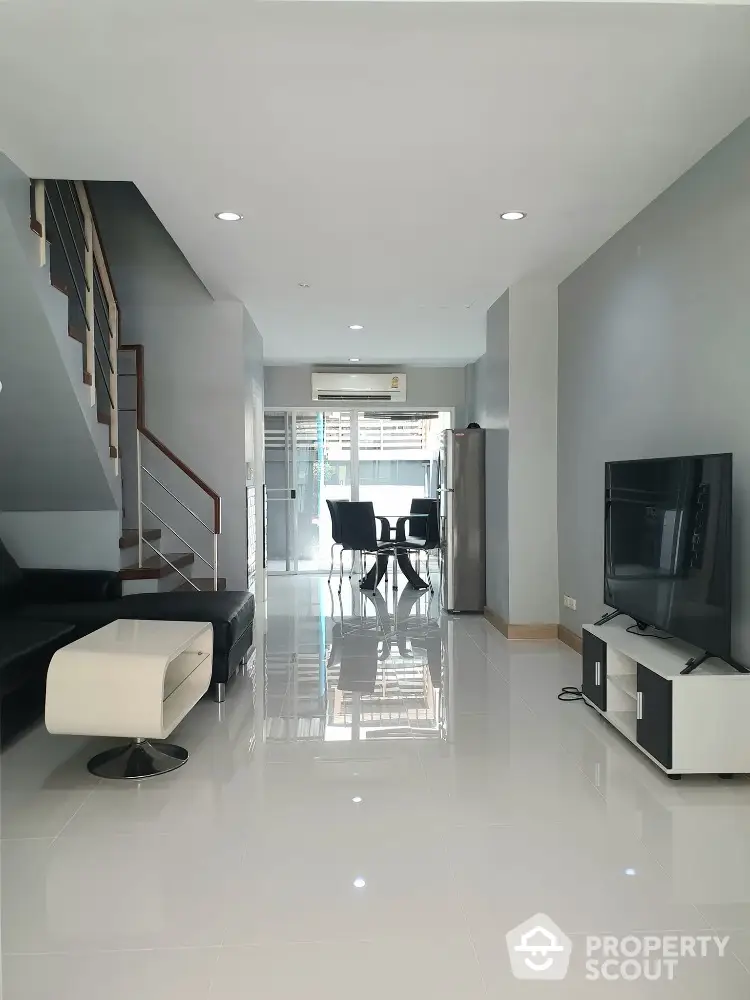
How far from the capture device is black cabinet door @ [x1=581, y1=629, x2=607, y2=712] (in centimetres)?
363

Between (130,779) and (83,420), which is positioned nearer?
(130,779)

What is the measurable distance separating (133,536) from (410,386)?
5164 millimetres

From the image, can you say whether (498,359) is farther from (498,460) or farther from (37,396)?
(37,396)

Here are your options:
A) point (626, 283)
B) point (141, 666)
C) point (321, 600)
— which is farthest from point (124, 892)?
point (321, 600)

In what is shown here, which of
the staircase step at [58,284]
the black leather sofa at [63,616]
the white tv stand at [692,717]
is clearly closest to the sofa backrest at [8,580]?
the black leather sofa at [63,616]

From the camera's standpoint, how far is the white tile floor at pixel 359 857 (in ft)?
6.07

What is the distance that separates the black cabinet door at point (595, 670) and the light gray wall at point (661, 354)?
0.67 m

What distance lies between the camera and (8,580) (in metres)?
4.40

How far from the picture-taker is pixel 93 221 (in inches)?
180

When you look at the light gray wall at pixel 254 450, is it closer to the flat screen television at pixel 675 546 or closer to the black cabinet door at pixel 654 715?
the flat screen television at pixel 675 546

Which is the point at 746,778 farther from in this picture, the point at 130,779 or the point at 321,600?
the point at 321,600

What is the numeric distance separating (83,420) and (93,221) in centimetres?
123

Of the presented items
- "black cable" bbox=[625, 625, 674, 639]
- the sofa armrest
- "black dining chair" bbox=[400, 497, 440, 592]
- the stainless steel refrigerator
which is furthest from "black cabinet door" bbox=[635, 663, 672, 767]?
"black dining chair" bbox=[400, 497, 440, 592]

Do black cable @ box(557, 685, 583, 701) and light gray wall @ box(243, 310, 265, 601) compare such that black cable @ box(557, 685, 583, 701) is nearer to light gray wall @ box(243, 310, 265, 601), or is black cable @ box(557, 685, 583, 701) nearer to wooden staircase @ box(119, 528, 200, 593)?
wooden staircase @ box(119, 528, 200, 593)
